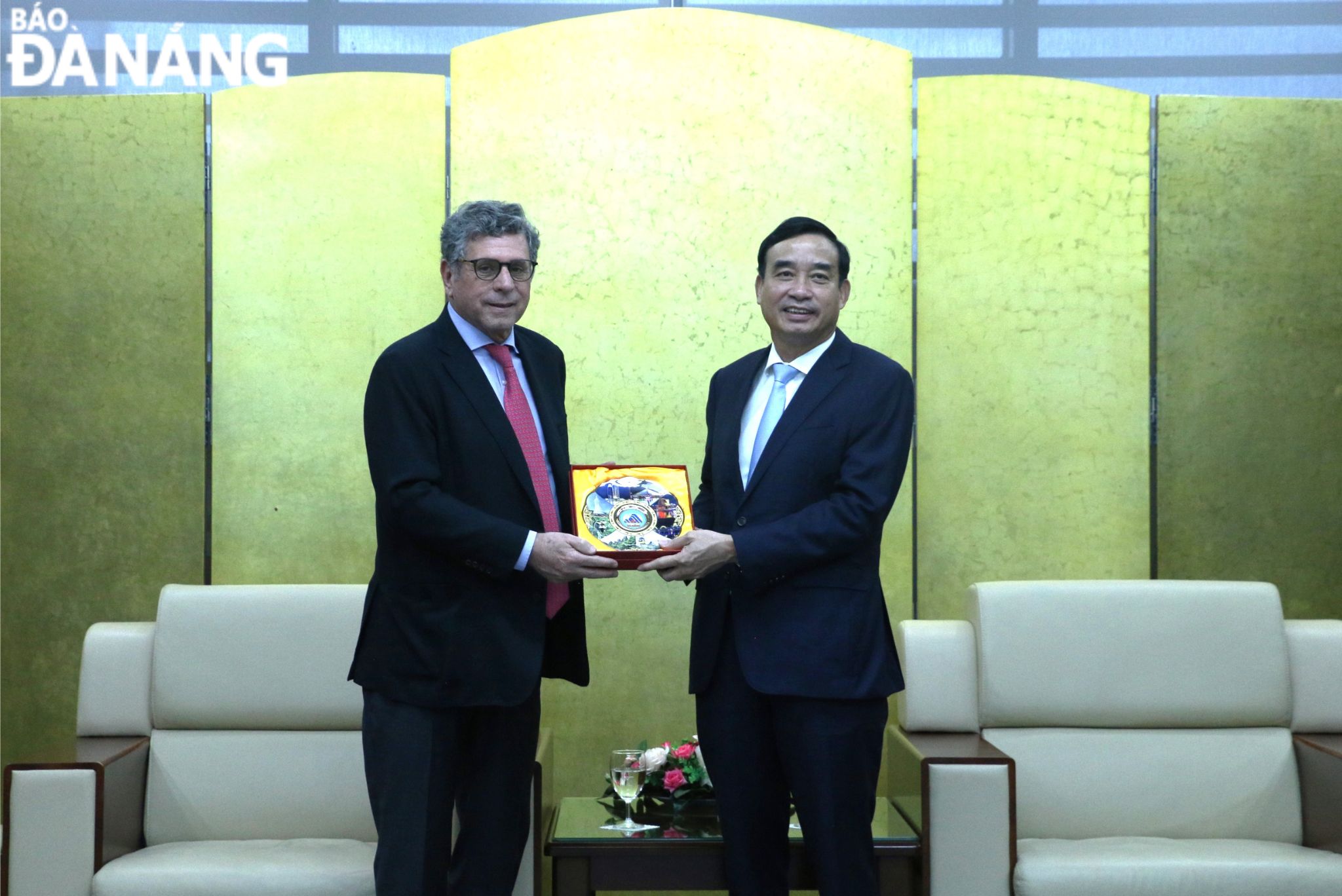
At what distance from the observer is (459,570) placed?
2527 mm

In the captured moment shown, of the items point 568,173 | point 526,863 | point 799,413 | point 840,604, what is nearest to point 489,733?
point 526,863

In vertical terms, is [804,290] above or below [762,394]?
above

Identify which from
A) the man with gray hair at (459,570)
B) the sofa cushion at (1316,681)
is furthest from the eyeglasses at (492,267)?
the sofa cushion at (1316,681)

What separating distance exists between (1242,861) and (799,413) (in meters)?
1.47

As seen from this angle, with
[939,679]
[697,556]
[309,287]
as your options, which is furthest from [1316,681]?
[309,287]

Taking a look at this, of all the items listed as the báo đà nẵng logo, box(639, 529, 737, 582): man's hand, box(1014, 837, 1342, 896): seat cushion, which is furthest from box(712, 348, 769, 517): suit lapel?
the báo đà nẵng logo

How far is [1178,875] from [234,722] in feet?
7.74

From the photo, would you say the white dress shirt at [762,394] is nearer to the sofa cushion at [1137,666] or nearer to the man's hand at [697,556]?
the man's hand at [697,556]

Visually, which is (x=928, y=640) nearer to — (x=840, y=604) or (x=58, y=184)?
(x=840, y=604)

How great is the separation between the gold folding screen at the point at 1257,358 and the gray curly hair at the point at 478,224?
2272 millimetres

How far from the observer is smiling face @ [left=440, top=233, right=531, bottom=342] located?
2.59 m

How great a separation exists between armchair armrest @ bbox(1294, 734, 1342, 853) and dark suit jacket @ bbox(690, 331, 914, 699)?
4.01ft

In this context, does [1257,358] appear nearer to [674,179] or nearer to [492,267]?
[674,179]

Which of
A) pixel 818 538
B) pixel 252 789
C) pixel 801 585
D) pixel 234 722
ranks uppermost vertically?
pixel 818 538
